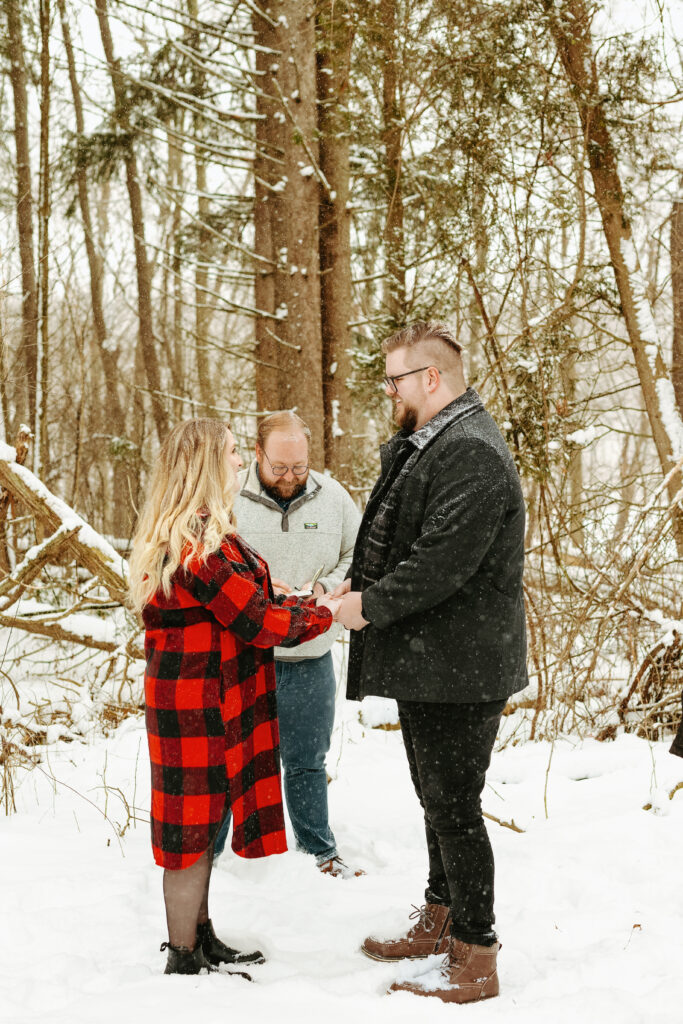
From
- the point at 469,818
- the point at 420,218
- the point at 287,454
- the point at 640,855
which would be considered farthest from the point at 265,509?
the point at 420,218

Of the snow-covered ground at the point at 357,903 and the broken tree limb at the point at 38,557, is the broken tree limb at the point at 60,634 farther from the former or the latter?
the snow-covered ground at the point at 357,903

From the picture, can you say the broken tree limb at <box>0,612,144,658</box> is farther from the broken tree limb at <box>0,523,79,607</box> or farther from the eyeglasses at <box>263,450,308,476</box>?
the eyeglasses at <box>263,450,308,476</box>

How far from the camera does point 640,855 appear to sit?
360 cm

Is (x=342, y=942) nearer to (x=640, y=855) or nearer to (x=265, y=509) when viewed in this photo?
(x=640, y=855)

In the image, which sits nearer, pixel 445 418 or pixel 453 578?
pixel 453 578

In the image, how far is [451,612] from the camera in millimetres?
2596

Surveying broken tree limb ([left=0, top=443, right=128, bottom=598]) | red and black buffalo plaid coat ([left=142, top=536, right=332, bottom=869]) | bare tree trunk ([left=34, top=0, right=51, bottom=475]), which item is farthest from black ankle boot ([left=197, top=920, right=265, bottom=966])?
bare tree trunk ([left=34, top=0, right=51, bottom=475])

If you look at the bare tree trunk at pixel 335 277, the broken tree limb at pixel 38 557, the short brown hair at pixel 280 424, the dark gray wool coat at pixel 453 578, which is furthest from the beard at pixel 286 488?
the bare tree trunk at pixel 335 277

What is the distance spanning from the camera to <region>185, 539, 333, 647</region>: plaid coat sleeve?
101 inches

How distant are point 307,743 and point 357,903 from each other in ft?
2.25

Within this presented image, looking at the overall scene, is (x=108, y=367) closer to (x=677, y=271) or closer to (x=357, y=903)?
(x=677, y=271)

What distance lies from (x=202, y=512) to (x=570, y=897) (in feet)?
7.40

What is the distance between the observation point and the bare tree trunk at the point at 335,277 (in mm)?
7926

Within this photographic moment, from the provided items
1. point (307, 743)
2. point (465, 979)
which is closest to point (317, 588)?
point (307, 743)
